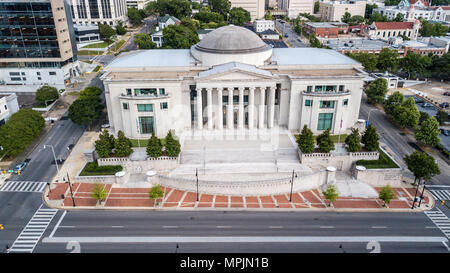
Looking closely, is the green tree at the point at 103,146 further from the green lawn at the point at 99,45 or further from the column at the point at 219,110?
the green lawn at the point at 99,45

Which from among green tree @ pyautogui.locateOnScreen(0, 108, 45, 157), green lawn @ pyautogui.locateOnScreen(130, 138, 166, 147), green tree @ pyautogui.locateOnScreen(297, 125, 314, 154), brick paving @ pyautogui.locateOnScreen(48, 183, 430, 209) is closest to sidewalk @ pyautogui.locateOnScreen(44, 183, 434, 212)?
brick paving @ pyautogui.locateOnScreen(48, 183, 430, 209)

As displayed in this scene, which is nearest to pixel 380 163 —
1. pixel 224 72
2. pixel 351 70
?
pixel 351 70

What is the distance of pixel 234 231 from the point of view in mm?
57938

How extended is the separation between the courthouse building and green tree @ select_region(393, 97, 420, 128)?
605 inches

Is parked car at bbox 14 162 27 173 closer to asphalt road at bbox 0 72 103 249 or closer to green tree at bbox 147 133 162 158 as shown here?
asphalt road at bbox 0 72 103 249

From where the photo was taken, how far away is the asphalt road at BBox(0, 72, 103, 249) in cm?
5950

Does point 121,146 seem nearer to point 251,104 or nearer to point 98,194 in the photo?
point 98,194

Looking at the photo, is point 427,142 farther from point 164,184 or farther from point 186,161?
point 164,184

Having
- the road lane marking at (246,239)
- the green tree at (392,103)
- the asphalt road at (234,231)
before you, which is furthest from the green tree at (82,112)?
the green tree at (392,103)

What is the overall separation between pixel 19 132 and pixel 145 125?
2888 cm

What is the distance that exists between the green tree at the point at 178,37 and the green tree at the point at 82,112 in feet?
226

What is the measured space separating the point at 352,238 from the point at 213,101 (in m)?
48.5

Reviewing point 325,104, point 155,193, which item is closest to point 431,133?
point 325,104

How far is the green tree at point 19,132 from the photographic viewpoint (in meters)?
77.3
